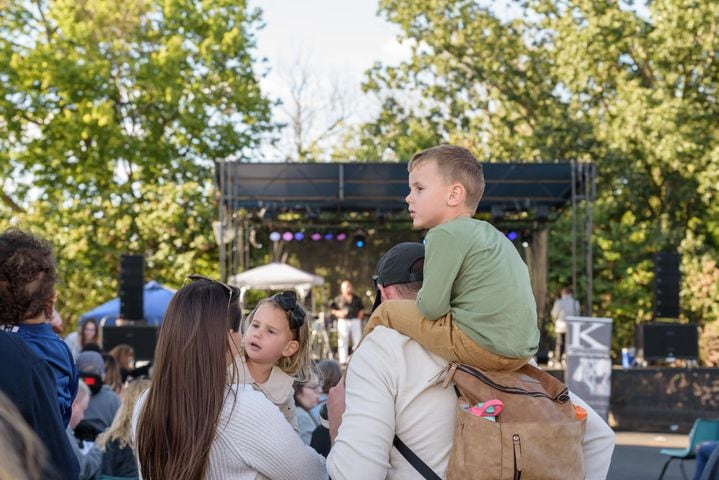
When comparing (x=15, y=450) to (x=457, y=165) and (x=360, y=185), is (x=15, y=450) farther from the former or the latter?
(x=360, y=185)

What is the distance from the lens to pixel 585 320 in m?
12.5

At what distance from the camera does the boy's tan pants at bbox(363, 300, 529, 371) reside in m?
2.48

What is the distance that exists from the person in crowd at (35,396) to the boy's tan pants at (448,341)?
79cm

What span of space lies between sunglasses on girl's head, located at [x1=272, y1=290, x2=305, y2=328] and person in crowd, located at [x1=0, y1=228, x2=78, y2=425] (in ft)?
2.51

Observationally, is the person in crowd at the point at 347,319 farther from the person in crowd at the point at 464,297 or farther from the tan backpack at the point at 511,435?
the tan backpack at the point at 511,435

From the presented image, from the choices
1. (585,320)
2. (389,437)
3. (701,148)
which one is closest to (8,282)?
(389,437)

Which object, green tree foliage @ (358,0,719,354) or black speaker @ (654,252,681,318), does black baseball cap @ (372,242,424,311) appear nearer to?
black speaker @ (654,252,681,318)

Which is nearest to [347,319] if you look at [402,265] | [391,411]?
[402,265]

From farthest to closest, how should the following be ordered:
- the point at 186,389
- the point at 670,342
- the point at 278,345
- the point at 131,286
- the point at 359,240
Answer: the point at 359,240 → the point at 131,286 → the point at 670,342 → the point at 278,345 → the point at 186,389

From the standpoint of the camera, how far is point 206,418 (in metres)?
2.57

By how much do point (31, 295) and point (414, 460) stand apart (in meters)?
1.18

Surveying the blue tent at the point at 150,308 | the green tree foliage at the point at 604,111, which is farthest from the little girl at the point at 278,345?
the green tree foliage at the point at 604,111

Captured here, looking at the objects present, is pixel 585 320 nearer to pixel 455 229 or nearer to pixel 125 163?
pixel 455 229

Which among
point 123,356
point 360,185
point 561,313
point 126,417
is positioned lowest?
point 561,313
